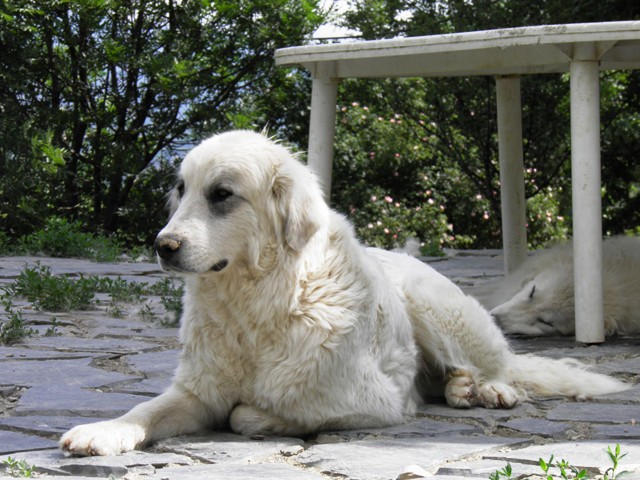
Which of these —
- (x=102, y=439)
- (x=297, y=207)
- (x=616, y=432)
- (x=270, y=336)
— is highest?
(x=297, y=207)

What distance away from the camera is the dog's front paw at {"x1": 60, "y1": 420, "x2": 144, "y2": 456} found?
3.04m

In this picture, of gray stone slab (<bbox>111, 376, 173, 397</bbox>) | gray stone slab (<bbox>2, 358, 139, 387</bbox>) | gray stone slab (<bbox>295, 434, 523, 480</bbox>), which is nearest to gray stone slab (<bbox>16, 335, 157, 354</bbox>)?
gray stone slab (<bbox>2, 358, 139, 387</bbox>)

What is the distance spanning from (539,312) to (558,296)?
183mm

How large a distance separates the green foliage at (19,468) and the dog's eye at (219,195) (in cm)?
111

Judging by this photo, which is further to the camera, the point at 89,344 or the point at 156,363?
the point at 89,344

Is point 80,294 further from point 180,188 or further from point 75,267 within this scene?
point 180,188

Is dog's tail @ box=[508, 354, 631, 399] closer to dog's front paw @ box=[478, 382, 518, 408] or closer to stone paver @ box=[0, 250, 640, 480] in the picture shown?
stone paver @ box=[0, 250, 640, 480]

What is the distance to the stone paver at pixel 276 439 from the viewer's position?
2.90m

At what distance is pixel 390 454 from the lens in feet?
10.2

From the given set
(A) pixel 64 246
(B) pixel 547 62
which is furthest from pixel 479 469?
(A) pixel 64 246

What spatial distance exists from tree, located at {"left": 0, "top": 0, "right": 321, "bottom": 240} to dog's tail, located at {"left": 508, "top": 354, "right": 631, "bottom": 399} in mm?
6917

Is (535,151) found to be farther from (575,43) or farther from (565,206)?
(575,43)

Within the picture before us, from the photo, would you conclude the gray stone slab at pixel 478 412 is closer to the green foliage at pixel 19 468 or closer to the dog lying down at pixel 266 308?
the dog lying down at pixel 266 308

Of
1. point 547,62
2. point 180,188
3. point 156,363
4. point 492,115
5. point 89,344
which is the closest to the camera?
point 180,188
